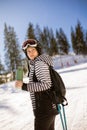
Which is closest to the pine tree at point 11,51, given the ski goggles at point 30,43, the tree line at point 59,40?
the tree line at point 59,40

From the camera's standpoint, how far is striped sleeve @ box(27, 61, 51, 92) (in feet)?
11.4

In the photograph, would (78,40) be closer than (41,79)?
No

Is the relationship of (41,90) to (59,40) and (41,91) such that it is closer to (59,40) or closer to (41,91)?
(41,91)

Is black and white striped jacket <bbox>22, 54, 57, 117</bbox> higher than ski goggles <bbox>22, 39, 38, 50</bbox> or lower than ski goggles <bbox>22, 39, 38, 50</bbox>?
lower

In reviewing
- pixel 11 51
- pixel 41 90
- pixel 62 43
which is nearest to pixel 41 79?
pixel 41 90

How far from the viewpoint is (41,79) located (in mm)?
3498

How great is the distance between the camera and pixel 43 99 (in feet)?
11.5

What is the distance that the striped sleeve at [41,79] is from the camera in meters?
3.48

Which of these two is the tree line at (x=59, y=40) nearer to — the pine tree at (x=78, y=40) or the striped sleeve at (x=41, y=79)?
the pine tree at (x=78, y=40)

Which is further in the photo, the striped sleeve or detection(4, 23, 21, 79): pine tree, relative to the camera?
detection(4, 23, 21, 79): pine tree

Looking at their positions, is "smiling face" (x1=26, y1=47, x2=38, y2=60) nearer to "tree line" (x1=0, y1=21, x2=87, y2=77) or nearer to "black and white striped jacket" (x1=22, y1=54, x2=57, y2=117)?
"black and white striped jacket" (x1=22, y1=54, x2=57, y2=117)

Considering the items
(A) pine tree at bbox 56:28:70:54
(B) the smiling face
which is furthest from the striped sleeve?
(A) pine tree at bbox 56:28:70:54

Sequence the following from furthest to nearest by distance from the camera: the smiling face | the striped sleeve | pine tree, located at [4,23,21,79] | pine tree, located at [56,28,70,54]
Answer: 1. pine tree, located at [56,28,70,54]
2. pine tree, located at [4,23,21,79]
3. the smiling face
4. the striped sleeve

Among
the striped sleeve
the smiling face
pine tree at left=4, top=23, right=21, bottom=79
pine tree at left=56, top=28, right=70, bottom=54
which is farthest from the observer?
pine tree at left=56, top=28, right=70, bottom=54
